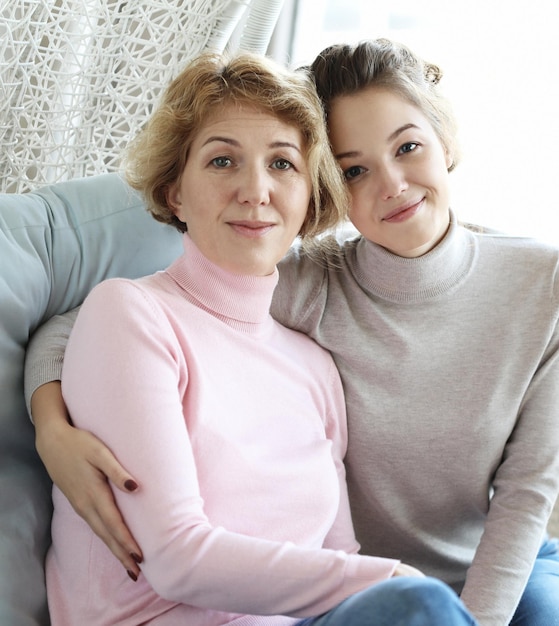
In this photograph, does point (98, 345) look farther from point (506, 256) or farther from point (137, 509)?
point (506, 256)

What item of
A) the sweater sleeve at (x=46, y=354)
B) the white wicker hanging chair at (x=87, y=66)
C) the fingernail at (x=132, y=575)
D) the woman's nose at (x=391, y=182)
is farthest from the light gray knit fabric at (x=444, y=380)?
the white wicker hanging chair at (x=87, y=66)

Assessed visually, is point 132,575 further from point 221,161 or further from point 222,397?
point 221,161

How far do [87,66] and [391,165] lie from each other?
0.77 m

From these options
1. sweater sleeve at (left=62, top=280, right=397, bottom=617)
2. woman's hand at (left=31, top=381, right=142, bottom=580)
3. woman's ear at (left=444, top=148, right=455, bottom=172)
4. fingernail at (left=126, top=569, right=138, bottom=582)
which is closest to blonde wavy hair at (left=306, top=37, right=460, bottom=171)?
woman's ear at (left=444, top=148, right=455, bottom=172)

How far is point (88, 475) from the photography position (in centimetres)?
101

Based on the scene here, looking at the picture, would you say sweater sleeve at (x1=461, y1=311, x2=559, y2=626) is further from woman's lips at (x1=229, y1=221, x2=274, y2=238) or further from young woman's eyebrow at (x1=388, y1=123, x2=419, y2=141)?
woman's lips at (x1=229, y1=221, x2=274, y2=238)

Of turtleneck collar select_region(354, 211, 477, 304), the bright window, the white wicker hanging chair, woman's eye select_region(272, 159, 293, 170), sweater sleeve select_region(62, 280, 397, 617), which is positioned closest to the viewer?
sweater sleeve select_region(62, 280, 397, 617)

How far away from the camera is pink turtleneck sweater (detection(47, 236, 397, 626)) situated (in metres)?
0.94

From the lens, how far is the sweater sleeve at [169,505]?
3.06 ft

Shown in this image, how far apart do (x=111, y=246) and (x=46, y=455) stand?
39 centimetres

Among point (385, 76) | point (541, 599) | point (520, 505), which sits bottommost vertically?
point (541, 599)

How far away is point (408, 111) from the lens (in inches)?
50.1

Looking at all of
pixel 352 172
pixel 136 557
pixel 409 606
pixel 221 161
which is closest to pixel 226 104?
pixel 221 161

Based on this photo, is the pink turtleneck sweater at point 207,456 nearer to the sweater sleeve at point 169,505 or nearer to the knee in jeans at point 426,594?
the sweater sleeve at point 169,505
